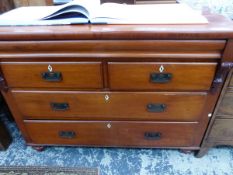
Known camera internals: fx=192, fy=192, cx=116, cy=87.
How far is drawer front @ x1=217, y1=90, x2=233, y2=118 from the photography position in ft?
2.85

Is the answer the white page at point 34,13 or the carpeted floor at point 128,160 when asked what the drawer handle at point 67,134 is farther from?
the white page at point 34,13

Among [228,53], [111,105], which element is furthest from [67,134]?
[228,53]

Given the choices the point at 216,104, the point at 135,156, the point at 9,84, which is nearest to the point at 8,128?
the point at 9,84

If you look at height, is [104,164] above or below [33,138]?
below

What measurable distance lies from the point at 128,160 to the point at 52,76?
0.68 metres

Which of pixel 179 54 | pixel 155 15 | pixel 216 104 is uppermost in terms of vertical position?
pixel 155 15

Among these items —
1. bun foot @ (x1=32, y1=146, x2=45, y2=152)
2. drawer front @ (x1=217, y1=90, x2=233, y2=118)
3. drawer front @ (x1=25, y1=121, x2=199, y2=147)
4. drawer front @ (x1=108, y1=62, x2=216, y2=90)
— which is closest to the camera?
drawer front @ (x1=108, y1=62, x2=216, y2=90)

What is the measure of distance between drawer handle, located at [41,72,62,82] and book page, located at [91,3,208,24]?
0.88 ft

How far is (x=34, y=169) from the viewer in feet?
3.64

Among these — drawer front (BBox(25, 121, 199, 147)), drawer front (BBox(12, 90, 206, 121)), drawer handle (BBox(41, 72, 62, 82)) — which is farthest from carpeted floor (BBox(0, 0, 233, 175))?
drawer handle (BBox(41, 72, 62, 82))

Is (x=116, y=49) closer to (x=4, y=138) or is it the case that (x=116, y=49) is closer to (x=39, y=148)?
(x=39, y=148)

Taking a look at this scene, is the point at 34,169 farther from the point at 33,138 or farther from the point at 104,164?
the point at 104,164

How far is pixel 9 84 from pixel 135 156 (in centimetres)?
80

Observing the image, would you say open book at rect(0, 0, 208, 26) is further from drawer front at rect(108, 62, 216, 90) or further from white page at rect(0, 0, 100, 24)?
drawer front at rect(108, 62, 216, 90)
